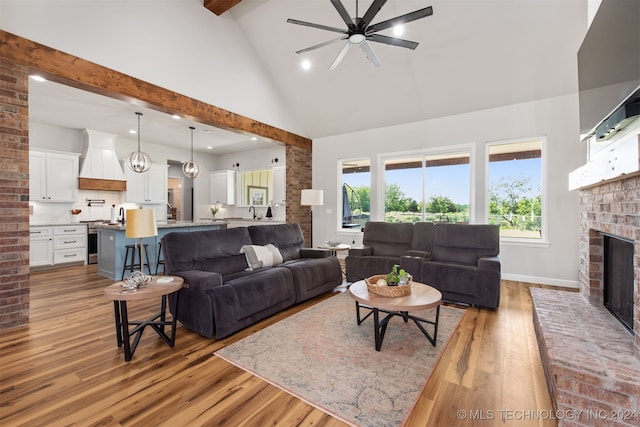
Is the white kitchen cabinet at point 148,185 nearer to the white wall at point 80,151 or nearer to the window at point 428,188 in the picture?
the white wall at point 80,151

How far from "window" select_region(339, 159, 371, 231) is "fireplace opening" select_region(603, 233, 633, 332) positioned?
13.8 feet

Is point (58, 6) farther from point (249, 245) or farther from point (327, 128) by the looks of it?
point (327, 128)

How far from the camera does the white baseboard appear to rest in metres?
4.42

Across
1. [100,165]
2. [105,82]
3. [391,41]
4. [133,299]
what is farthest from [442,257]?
[100,165]

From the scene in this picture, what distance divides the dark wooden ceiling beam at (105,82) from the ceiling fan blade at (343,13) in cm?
275

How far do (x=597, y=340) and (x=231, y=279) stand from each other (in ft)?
9.85

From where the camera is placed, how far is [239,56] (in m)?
5.13

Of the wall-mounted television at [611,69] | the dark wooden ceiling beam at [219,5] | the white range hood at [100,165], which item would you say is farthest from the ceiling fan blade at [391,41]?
the white range hood at [100,165]

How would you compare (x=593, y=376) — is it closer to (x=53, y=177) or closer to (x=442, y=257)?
(x=442, y=257)

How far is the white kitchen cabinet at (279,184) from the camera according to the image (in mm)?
8062

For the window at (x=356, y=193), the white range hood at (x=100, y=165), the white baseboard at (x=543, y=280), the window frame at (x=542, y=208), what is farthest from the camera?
the window at (x=356, y=193)

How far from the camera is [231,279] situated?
3.10 m

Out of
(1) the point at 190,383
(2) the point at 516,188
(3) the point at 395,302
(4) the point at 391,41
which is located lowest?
(1) the point at 190,383

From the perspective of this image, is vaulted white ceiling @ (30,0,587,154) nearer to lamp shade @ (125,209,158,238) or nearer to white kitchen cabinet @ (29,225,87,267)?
white kitchen cabinet @ (29,225,87,267)
